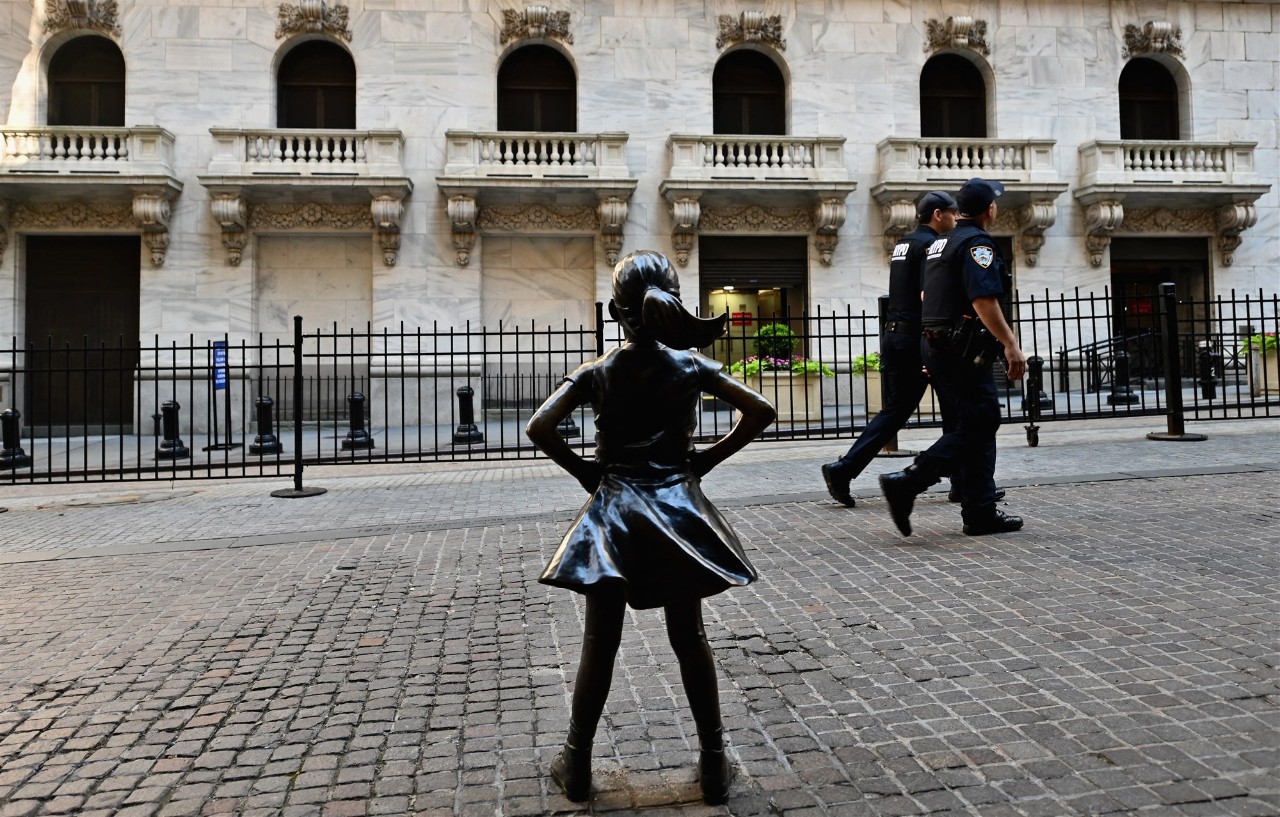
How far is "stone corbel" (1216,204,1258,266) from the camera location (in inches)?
735

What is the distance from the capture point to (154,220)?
16250 millimetres

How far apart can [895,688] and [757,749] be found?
69 centimetres

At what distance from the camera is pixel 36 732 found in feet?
9.31

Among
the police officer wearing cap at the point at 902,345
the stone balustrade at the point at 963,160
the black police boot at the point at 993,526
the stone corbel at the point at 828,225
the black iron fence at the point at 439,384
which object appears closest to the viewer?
the black police boot at the point at 993,526

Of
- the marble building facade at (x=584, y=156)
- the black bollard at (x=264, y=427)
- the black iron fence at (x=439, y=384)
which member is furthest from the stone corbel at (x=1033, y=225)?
the black bollard at (x=264, y=427)

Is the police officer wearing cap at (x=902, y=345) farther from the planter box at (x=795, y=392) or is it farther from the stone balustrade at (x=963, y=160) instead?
the stone balustrade at (x=963, y=160)

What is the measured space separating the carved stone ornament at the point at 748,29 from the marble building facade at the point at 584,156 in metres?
0.05

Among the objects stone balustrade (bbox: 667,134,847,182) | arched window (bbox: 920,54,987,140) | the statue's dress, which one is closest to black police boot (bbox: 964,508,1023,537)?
the statue's dress

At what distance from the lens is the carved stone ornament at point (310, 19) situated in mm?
17234

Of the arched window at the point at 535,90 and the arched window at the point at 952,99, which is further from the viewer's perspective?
the arched window at the point at 952,99

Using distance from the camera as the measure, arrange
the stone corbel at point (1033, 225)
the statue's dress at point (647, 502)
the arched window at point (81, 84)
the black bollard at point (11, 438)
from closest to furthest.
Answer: the statue's dress at point (647, 502)
the black bollard at point (11, 438)
the arched window at point (81, 84)
the stone corbel at point (1033, 225)

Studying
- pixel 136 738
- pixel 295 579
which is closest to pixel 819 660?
pixel 136 738

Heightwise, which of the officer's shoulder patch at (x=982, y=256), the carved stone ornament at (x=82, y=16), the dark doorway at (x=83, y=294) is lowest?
the officer's shoulder patch at (x=982, y=256)

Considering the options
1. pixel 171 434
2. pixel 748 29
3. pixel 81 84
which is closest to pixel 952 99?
pixel 748 29
